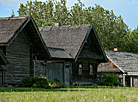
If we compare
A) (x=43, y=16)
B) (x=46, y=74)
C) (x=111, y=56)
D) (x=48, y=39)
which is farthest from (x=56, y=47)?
(x=43, y=16)

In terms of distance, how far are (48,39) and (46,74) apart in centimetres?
577

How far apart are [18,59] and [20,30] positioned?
3167mm

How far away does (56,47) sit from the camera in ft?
104

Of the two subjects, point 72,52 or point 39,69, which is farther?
point 72,52

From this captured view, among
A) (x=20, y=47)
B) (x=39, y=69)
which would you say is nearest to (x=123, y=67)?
(x=39, y=69)

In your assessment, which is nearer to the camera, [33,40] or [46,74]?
[33,40]

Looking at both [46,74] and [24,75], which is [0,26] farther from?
[46,74]

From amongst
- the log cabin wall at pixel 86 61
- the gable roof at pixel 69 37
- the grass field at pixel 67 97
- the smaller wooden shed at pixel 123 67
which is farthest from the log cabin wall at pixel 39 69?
the smaller wooden shed at pixel 123 67

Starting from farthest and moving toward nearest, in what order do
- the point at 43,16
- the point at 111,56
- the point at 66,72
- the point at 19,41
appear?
the point at 43,16 → the point at 111,56 → the point at 66,72 → the point at 19,41

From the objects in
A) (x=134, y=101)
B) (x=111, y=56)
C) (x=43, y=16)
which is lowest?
(x=134, y=101)

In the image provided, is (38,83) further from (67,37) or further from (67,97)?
(67,37)

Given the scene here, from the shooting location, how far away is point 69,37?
31.8 meters

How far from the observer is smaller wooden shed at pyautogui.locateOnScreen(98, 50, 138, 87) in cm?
4000

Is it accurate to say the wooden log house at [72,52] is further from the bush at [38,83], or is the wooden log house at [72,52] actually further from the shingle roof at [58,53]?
the bush at [38,83]
